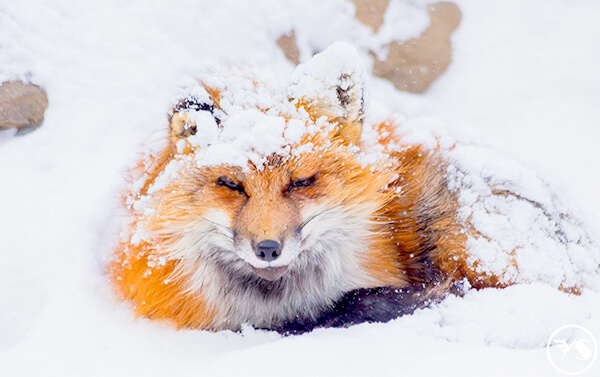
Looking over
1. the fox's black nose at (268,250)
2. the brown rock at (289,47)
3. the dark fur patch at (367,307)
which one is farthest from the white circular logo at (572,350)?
the brown rock at (289,47)

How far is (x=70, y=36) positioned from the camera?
163 inches

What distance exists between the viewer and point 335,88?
2.35 meters

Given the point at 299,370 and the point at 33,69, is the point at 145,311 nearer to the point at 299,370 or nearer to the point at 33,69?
the point at 299,370

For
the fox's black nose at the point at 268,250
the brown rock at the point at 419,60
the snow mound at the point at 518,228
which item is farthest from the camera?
the brown rock at the point at 419,60

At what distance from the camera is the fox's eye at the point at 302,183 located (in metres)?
2.31

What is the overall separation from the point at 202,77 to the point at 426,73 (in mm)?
2912

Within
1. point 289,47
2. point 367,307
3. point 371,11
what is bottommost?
point 367,307

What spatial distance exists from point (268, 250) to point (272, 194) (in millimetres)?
263

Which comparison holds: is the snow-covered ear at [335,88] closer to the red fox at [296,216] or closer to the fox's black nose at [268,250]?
the red fox at [296,216]

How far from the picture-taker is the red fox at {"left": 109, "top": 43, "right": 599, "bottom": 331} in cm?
227

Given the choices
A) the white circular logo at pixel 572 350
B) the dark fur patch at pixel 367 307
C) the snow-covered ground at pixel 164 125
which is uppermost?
the snow-covered ground at pixel 164 125

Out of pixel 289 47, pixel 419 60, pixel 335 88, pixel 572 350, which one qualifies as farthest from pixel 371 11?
pixel 572 350

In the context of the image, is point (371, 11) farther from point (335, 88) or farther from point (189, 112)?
point (189, 112)

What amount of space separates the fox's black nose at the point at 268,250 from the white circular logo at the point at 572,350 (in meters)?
1.09
